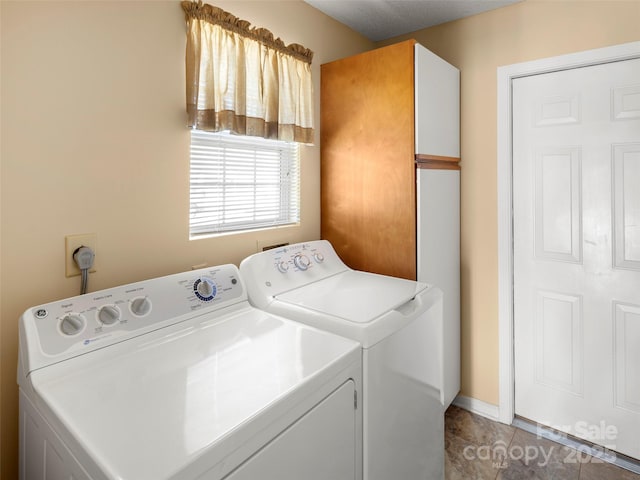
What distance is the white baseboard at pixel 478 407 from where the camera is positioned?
2377 millimetres

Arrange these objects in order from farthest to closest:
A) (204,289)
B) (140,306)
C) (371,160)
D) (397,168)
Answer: (371,160) → (397,168) → (204,289) → (140,306)

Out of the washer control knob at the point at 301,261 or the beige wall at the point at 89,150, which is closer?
the beige wall at the point at 89,150

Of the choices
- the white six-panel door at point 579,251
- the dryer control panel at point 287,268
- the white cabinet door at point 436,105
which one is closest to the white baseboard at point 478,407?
the white six-panel door at point 579,251

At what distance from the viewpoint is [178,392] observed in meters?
0.93

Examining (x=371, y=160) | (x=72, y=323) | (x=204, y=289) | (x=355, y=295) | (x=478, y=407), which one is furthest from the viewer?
(x=478, y=407)

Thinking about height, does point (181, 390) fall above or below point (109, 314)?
below

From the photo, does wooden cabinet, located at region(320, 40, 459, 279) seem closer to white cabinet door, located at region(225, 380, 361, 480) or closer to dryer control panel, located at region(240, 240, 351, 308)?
dryer control panel, located at region(240, 240, 351, 308)

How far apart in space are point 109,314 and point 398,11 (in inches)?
90.7

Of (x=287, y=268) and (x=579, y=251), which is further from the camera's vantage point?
(x=579, y=251)

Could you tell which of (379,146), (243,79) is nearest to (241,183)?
(243,79)

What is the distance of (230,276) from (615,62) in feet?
7.32

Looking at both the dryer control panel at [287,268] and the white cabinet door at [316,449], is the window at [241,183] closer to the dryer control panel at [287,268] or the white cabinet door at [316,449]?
the dryer control panel at [287,268]

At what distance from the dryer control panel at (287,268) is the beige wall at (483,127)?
935mm

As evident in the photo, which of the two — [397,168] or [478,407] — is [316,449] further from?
[478,407]
